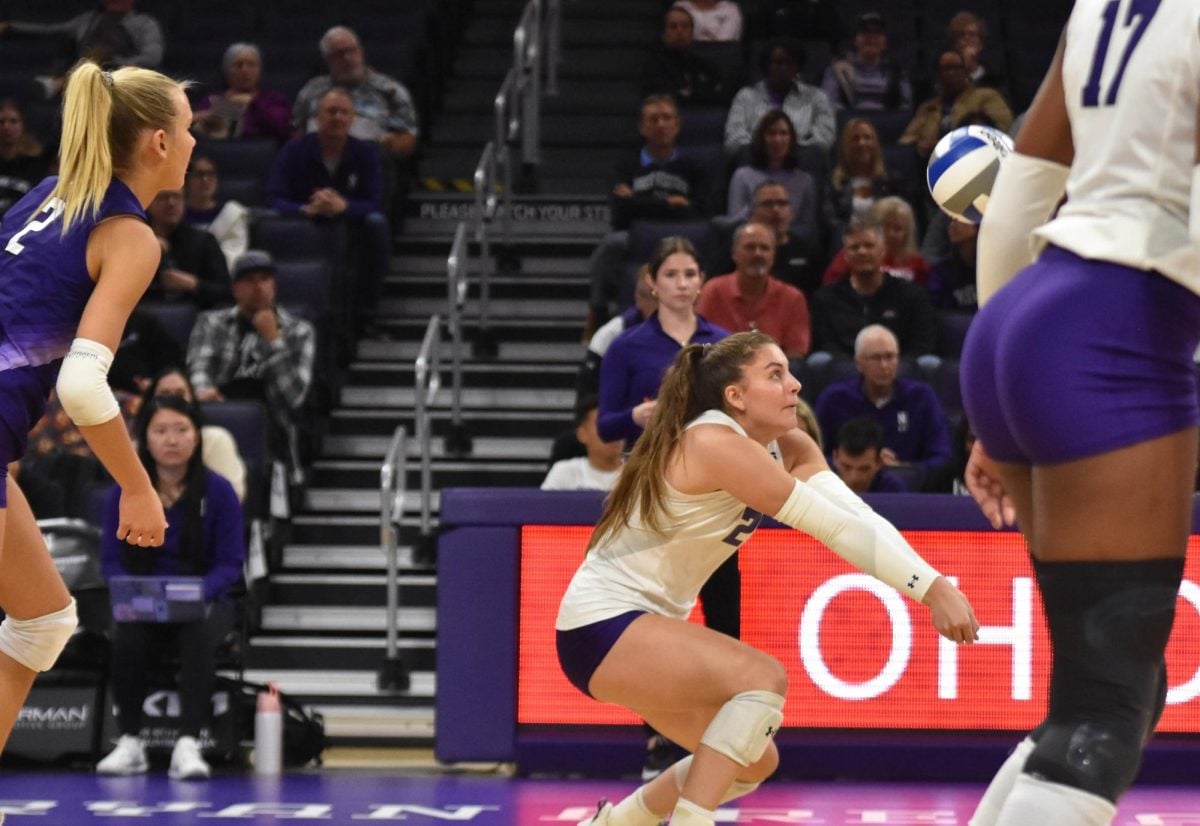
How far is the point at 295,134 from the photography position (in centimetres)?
1278

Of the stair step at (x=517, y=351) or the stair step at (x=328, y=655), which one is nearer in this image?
the stair step at (x=328, y=655)

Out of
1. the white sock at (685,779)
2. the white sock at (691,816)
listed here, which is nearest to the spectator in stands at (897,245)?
the white sock at (685,779)

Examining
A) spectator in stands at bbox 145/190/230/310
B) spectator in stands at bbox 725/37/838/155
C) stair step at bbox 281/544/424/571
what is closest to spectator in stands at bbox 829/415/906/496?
stair step at bbox 281/544/424/571

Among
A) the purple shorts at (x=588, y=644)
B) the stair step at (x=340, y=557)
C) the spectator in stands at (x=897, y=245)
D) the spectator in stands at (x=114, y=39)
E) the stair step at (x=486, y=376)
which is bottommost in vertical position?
the stair step at (x=340, y=557)

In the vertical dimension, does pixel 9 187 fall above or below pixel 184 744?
above

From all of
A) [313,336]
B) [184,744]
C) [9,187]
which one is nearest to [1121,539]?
[184,744]

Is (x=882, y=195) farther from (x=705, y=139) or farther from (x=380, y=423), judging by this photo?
(x=380, y=423)

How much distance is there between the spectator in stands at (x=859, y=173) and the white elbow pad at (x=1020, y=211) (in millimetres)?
8353

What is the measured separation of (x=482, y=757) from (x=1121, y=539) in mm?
5164

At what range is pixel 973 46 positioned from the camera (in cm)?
1260

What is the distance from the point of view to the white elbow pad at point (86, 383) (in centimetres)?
413

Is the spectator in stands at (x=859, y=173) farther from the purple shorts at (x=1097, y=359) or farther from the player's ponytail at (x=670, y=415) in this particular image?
the purple shorts at (x=1097, y=359)

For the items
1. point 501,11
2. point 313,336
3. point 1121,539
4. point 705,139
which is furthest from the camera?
point 501,11

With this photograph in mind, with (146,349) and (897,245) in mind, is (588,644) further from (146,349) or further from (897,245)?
(897,245)
